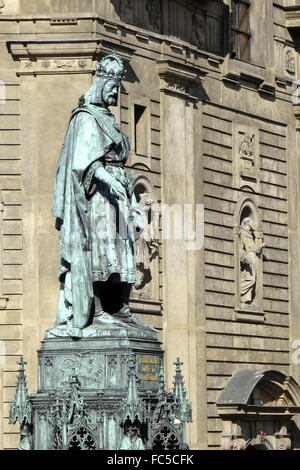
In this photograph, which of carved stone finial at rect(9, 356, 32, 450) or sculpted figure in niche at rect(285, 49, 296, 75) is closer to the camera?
carved stone finial at rect(9, 356, 32, 450)

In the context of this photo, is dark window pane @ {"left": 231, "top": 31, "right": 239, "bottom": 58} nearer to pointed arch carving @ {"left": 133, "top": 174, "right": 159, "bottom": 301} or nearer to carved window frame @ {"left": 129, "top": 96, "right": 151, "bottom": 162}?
carved window frame @ {"left": 129, "top": 96, "right": 151, "bottom": 162}

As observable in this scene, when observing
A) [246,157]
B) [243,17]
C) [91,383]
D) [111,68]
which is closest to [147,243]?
[246,157]

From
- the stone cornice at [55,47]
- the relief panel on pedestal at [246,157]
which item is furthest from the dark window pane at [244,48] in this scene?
the stone cornice at [55,47]

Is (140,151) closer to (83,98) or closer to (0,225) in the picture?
(0,225)

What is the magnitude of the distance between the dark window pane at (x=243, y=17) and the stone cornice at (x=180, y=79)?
3.04m

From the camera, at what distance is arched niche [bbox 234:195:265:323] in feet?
141

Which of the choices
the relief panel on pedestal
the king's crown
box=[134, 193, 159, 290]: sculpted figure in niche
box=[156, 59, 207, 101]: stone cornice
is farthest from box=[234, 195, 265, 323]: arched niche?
the king's crown

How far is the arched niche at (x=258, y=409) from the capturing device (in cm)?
4125

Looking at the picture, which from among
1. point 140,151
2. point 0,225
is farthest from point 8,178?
point 140,151

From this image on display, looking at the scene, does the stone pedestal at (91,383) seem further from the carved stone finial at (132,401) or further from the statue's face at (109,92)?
the statue's face at (109,92)

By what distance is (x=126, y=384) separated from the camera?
21.8 meters

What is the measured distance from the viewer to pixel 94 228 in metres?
22.3

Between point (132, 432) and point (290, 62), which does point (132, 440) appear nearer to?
point (132, 432)
